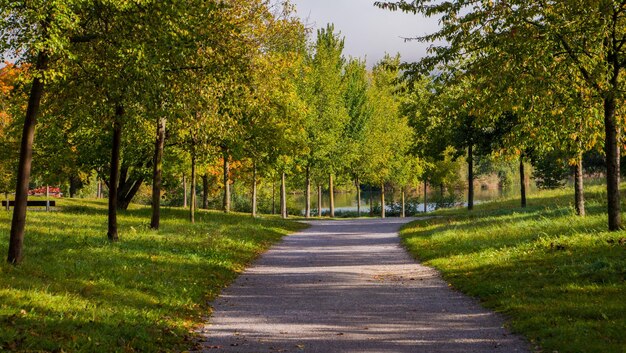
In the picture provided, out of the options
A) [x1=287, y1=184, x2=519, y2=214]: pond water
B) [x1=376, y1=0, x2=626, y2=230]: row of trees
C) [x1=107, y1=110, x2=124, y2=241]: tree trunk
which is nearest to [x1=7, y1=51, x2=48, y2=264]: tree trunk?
[x1=107, y1=110, x2=124, y2=241]: tree trunk

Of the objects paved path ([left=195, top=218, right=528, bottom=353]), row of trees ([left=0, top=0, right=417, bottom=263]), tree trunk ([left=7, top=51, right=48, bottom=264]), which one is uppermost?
row of trees ([left=0, top=0, right=417, bottom=263])

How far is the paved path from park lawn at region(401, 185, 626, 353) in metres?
0.46

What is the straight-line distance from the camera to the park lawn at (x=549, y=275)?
26.9 ft

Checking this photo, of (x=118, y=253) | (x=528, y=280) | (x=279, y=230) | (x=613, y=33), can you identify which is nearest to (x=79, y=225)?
(x=118, y=253)

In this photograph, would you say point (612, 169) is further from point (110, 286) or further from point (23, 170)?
point (23, 170)

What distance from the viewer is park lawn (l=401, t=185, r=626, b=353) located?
26.9 ft

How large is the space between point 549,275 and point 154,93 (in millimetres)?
8908

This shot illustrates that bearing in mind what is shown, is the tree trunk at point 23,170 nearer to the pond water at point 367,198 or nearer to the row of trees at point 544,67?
the row of trees at point 544,67

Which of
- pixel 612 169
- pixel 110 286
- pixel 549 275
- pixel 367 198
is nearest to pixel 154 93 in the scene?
pixel 110 286

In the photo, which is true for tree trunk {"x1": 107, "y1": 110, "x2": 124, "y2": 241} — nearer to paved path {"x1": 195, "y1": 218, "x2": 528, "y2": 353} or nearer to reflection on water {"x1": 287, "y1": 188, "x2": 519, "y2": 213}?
paved path {"x1": 195, "y1": 218, "x2": 528, "y2": 353}

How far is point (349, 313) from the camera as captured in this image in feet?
33.4

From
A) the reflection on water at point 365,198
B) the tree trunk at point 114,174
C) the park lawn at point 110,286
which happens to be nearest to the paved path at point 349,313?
the park lawn at point 110,286

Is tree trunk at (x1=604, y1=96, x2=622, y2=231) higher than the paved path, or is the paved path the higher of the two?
tree trunk at (x1=604, y1=96, x2=622, y2=231)

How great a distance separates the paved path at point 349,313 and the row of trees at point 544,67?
15.8 ft
